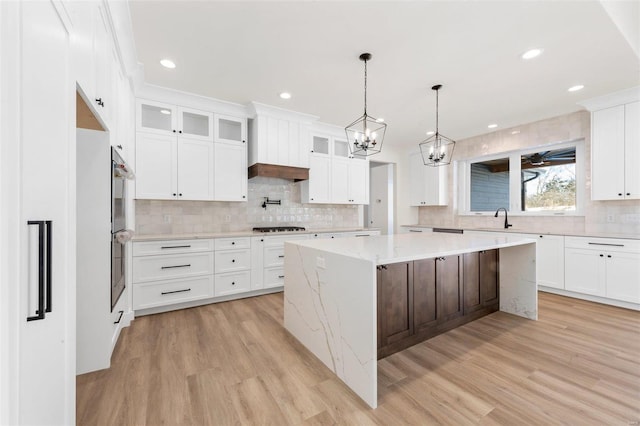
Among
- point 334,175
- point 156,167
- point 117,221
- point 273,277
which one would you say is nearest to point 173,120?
point 156,167

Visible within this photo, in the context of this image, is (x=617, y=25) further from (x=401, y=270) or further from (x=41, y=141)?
(x=41, y=141)

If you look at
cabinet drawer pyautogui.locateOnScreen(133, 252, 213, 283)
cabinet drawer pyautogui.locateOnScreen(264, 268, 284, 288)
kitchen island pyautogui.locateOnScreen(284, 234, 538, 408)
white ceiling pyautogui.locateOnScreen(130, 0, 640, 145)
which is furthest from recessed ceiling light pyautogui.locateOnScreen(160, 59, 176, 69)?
cabinet drawer pyautogui.locateOnScreen(264, 268, 284, 288)

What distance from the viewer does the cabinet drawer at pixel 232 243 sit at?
3.33 metres

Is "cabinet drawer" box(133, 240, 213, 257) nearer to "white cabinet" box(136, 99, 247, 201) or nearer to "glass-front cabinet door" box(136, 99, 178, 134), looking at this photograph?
"white cabinet" box(136, 99, 247, 201)

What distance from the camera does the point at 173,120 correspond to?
334 centimetres

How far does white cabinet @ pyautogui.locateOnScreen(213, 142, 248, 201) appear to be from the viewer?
142 inches

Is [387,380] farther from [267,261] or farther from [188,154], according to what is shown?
[188,154]

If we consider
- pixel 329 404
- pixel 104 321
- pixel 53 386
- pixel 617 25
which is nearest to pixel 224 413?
pixel 329 404

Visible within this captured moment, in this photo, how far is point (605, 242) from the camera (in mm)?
3242

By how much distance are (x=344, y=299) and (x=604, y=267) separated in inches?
142

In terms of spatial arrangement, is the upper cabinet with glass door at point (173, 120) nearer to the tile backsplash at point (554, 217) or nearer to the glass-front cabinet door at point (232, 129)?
the glass-front cabinet door at point (232, 129)

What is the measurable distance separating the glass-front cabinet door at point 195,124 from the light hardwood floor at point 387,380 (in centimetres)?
229

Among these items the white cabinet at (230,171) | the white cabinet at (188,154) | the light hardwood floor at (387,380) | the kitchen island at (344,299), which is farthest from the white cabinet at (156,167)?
the kitchen island at (344,299)

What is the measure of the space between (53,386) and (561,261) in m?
5.01
